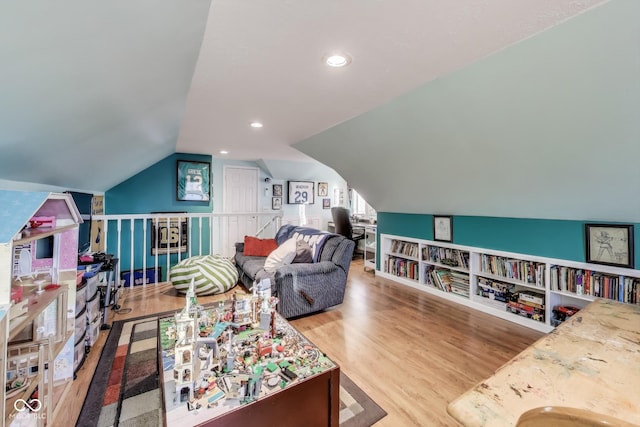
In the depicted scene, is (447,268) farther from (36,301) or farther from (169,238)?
(169,238)

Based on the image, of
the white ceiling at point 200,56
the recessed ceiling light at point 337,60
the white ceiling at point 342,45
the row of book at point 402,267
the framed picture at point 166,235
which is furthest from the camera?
the framed picture at point 166,235

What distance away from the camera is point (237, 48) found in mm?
1518

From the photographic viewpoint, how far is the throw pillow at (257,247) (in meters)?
3.88

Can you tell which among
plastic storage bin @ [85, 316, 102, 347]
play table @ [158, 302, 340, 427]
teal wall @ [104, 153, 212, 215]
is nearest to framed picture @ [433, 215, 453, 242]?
play table @ [158, 302, 340, 427]

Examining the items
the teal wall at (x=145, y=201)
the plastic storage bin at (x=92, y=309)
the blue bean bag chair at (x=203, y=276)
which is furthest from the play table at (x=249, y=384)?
the teal wall at (x=145, y=201)

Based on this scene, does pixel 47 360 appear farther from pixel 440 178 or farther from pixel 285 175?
pixel 285 175

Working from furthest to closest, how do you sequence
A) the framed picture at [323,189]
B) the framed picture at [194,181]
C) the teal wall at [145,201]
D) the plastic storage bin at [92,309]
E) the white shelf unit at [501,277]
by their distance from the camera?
the framed picture at [323,189]
the framed picture at [194,181]
the teal wall at [145,201]
the white shelf unit at [501,277]
the plastic storage bin at [92,309]

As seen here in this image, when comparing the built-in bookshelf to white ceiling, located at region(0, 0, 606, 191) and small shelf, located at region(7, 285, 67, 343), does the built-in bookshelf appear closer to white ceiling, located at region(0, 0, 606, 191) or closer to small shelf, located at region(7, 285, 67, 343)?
white ceiling, located at region(0, 0, 606, 191)

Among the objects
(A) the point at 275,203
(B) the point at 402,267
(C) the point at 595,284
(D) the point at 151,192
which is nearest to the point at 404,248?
(B) the point at 402,267

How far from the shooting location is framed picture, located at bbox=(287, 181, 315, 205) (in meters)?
6.27

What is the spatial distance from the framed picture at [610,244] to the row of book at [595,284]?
0.13 meters

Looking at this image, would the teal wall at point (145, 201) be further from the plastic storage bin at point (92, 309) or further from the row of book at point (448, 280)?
the row of book at point (448, 280)

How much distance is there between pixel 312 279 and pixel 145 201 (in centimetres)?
365

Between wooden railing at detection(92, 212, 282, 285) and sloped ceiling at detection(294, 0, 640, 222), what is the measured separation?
9.45 feet
